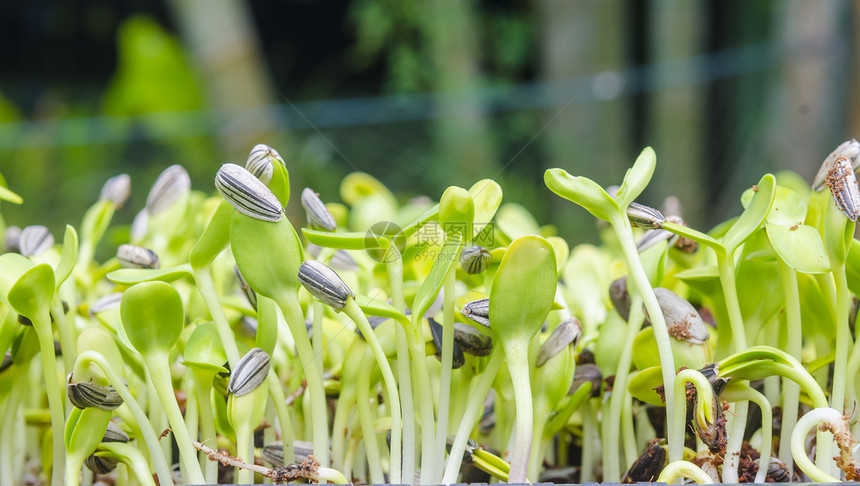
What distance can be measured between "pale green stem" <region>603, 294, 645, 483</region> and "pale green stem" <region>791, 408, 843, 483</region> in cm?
11

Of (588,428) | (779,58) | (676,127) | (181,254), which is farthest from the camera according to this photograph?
(676,127)

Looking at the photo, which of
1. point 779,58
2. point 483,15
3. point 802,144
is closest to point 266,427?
point 802,144

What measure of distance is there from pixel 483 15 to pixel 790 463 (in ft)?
10.2

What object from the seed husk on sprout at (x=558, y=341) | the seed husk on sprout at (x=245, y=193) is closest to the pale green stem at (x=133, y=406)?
the seed husk on sprout at (x=245, y=193)

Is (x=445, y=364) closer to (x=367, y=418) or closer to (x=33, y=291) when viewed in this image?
(x=367, y=418)

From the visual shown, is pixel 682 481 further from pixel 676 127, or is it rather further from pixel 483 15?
pixel 483 15

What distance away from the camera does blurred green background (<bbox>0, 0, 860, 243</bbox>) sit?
2162mm

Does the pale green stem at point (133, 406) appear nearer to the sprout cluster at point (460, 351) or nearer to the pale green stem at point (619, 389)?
the sprout cluster at point (460, 351)

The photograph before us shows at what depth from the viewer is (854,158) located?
1.37ft

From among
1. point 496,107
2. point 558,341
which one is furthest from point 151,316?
point 496,107

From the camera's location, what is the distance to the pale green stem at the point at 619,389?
46 centimetres

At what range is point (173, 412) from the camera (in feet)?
1.31

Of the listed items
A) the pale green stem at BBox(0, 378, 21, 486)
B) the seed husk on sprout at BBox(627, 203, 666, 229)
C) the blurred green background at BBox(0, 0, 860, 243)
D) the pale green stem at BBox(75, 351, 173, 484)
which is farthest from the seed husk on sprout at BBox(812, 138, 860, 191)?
the blurred green background at BBox(0, 0, 860, 243)

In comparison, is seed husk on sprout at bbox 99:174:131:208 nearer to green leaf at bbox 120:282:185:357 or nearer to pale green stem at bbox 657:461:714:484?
green leaf at bbox 120:282:185:357
